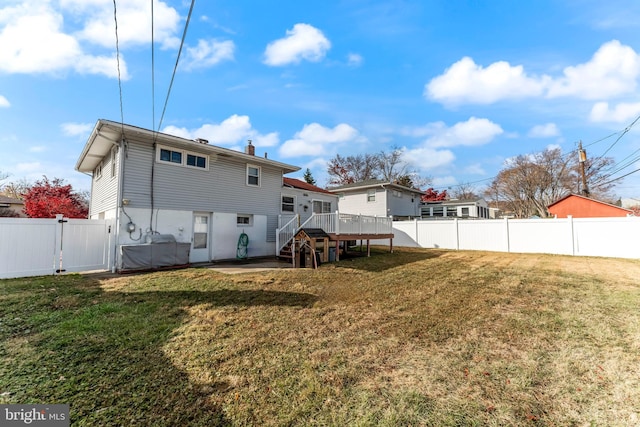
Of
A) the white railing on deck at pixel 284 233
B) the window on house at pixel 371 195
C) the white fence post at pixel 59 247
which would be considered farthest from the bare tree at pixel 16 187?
the window on house at pixel 371 195

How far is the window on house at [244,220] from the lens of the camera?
12323 millimetres

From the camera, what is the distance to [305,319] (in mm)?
4453

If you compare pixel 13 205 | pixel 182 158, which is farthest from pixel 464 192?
pixel 13 205

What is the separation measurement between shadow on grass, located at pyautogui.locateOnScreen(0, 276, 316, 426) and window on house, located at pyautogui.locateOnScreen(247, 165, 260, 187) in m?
7.68

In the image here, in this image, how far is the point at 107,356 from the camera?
10.4 ft

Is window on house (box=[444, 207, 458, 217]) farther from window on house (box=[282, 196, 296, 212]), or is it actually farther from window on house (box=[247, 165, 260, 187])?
window on house (box=[247, 165, 260, 187])

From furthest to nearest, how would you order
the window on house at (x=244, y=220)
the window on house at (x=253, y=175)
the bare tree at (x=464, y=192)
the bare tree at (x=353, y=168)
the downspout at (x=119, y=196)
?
the bare tree at (x=464, y=192), the bare tree at (x=353, y=168), the window on house at (x=253, y=175), the window on house at (x=244, y=220), the downspout at (x=119, y=196)

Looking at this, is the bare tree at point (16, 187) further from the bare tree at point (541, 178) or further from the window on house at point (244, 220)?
the bare tree at point (541, 178)

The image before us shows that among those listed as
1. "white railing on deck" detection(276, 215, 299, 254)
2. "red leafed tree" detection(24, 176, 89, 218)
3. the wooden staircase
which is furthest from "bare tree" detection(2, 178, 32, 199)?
→ the wooden staircase

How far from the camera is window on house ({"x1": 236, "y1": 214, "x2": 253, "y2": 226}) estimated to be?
40.4ft

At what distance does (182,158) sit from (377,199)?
54.0 feet

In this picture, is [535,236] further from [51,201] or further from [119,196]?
[51,201]

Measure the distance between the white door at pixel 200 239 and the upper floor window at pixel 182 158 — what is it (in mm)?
2002

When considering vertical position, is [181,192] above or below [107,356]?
above
